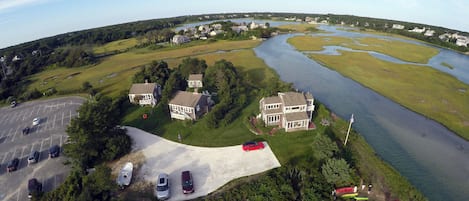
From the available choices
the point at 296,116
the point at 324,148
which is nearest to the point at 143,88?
the point at 296,116

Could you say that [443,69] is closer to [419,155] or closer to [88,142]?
[419,155]

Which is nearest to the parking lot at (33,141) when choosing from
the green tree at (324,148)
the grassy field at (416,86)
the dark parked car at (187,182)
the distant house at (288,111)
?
the dark parked car at (187,182)


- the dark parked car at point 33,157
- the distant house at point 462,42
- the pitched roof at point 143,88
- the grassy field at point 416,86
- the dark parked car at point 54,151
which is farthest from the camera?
the distant house at point 462,42

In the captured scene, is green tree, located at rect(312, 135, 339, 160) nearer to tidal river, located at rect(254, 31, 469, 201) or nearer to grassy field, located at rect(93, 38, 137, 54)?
tidal river, located at rect(254, 31, 469, 201)

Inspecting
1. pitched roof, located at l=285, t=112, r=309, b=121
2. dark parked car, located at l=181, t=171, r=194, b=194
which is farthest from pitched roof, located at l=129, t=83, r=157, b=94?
pitched roof, located at l=285, t=112, r=309, b=121

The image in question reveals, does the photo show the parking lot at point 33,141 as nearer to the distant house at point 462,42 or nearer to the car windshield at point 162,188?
the car windshield at point 162,188

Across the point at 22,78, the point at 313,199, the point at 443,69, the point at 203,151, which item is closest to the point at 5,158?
the point at 203,151
